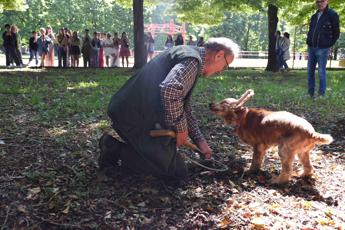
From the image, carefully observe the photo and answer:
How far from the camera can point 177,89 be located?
352 cm

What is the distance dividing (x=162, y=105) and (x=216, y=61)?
641 millimetres

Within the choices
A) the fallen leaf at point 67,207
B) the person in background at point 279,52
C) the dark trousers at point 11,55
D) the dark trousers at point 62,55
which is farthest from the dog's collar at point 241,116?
the dark trousers at point 11,55

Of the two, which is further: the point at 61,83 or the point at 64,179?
the point at 61,83

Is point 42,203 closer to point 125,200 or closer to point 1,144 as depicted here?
point 125,200

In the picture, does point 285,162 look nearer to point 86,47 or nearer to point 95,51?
point 86,47

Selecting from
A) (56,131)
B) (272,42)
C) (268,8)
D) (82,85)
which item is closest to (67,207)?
(56,131)

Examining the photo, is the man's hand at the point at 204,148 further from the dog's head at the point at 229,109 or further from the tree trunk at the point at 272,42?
the tree trunk at the point at 272,42

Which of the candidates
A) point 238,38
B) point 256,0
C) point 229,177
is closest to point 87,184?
point 229,177

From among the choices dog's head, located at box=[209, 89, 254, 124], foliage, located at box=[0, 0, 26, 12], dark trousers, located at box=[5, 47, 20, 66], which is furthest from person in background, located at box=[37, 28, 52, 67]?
dog's head, located at box=[209, 89, 254, 124]

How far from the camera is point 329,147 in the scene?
586cm

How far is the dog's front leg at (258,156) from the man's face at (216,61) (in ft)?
3.82

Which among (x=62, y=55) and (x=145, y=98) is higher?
(x=62, y=55)

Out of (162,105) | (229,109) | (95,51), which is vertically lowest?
(229,109)

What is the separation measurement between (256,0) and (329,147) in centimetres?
1621
